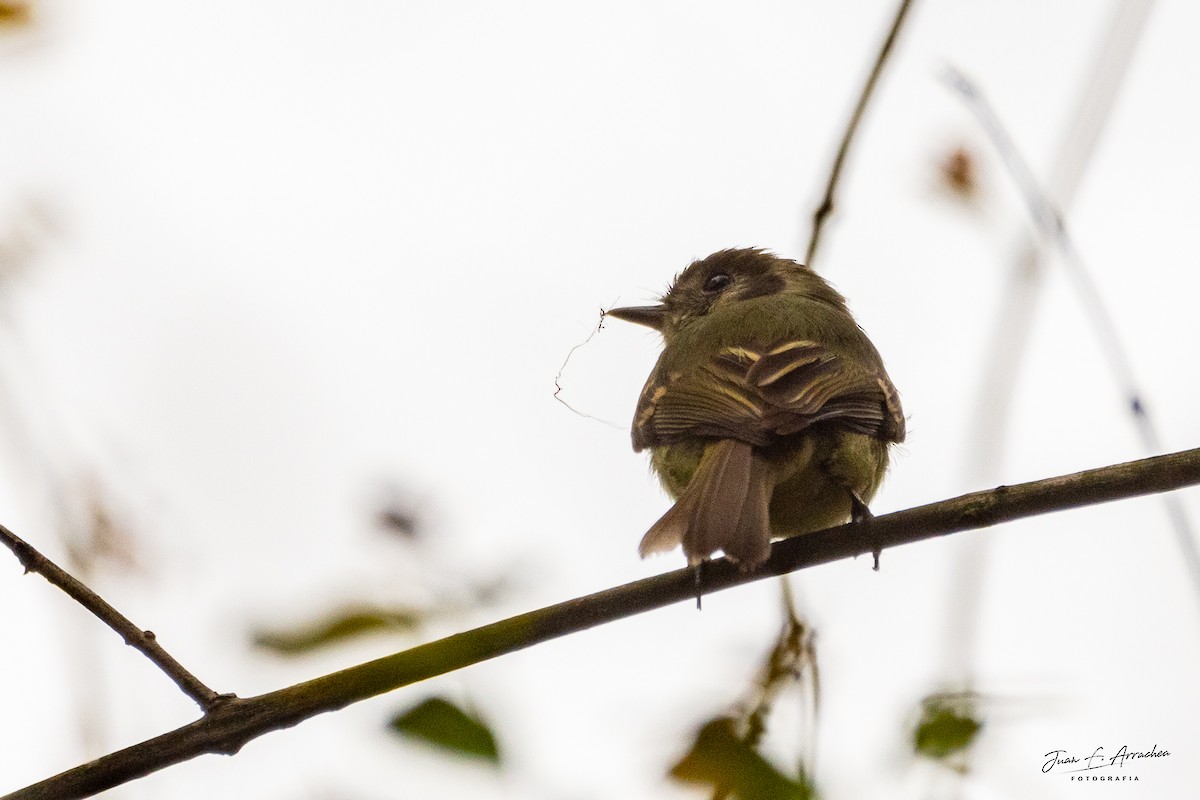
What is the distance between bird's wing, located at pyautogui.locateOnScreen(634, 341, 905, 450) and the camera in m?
4.16

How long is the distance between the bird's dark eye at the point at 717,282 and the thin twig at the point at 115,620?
418 centimetres

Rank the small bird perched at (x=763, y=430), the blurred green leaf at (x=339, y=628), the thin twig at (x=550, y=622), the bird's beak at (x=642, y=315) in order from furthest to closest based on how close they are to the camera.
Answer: the bird's beak at (x=642, y=315), the small bird perched at (x=763, y=430), the thin twig at (x=550, y=622), the blurred green leaf at (x=339, y=628)

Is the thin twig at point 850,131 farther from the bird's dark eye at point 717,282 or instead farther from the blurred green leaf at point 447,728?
the bird's dark eye at point 717,282

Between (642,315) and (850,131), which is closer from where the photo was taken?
(850,131)

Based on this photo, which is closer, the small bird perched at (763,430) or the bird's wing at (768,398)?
the small bird perched at (763,430)

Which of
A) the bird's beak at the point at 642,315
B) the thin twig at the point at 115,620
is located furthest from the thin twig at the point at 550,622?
the bird's beak at the point at 642,315

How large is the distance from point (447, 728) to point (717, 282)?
204 inches

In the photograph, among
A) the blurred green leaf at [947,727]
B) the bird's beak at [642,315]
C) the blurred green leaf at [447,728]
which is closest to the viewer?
the blurred green leaf at [447,728]

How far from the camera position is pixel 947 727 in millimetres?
1962

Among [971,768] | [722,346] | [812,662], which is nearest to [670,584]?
[812,662]

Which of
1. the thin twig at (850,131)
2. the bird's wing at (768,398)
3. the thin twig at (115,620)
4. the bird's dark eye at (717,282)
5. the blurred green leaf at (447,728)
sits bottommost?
the blurred green leaf at (447,728)

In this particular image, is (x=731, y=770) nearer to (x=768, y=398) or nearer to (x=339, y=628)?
(x=339, y=628)

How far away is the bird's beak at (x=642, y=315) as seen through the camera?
6.39 metres

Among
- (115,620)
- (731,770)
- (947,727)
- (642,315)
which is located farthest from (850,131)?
(642,315)
